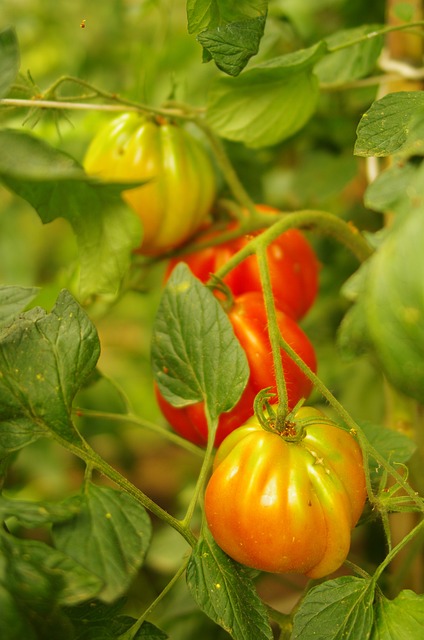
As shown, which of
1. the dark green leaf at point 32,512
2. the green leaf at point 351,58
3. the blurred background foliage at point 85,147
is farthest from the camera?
the blurred background foliage at point 85,147

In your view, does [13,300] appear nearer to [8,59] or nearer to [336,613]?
[8,59]

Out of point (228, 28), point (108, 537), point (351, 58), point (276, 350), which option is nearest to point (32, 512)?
point (108, 537)

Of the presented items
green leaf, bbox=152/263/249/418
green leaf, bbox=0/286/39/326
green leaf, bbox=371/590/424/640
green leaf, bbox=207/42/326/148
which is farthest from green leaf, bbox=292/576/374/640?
green leaf, bbox=207/42/326/148

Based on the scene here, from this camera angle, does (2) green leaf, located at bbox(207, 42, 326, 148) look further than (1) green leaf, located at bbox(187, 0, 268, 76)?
Yes

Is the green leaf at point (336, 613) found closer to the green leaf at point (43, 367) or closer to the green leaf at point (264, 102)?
the green leaf at point (43, 367)

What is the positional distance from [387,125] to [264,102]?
0.15m

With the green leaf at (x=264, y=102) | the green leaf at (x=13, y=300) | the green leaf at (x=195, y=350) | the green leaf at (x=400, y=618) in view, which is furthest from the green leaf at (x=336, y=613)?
the green leaf at (x=264, y=102)

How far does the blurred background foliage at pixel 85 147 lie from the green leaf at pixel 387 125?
21 cm

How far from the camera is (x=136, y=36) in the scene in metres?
1.22

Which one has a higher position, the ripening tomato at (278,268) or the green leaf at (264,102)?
the green leaf at (264,102)

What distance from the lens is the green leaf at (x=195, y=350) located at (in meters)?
0.45

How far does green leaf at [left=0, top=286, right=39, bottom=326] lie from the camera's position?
414 mm

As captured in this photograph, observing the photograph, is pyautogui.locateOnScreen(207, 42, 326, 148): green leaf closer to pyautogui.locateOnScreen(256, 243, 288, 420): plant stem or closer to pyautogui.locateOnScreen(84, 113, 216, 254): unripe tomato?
pyautogui.locateOnScreen(84, 113, 216, 254): unripe tomato

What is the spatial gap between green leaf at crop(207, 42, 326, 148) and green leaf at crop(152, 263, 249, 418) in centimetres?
15
